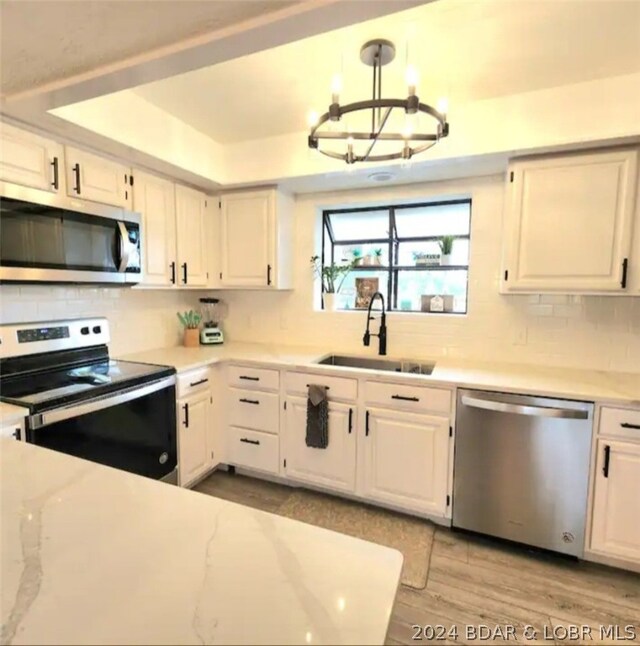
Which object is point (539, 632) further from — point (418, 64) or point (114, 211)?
point (114, 211)

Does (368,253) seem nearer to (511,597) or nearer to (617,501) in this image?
(617,501)

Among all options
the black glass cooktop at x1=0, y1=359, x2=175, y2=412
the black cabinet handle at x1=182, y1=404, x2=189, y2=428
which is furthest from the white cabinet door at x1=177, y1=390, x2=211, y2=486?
the black glass cooktop at x1=0, y1=359, x2=175, y2=412

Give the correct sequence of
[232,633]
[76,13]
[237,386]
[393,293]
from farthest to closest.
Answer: [393,293] → [237,386] → [76,13] → [232,633]

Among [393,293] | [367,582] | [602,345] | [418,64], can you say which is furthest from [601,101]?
[367,582]

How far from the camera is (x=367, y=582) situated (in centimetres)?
64

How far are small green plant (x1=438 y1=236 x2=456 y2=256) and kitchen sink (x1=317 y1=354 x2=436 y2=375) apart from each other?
0.86 m

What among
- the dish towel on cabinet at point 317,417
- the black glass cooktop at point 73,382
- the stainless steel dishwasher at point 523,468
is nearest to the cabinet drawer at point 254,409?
the dish towel on cabinet at point 317,417

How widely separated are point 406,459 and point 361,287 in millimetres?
1453

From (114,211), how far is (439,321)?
223 centimetres

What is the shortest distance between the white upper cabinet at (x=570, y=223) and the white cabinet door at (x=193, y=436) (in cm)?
212

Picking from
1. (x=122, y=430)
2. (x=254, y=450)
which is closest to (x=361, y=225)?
(x=254, y=450)

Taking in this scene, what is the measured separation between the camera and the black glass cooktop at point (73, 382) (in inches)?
68.1

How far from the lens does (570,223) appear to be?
2166 millimetres

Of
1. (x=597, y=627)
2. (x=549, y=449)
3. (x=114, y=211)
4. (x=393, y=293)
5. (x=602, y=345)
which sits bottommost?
(x=597, y=627)
